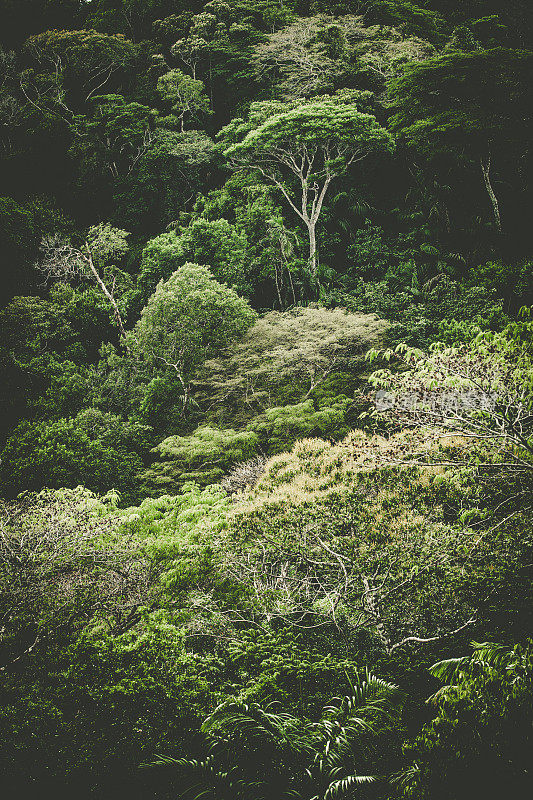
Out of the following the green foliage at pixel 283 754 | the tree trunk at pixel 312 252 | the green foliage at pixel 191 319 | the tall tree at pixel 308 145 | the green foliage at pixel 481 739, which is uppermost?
the tall tree at pixel 308 145

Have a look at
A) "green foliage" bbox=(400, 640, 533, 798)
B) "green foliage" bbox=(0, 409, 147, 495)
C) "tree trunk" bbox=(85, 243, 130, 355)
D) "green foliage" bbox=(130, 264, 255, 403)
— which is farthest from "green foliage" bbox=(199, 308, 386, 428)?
"green foliage" bbox=(400, 640, 533, 798)

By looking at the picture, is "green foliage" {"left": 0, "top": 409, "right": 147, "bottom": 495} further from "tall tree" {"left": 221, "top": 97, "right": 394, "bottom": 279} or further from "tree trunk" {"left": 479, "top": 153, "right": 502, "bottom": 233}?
"tree trunk" {"left": 479, "top": 153, "right": 502, "bottom": 233}

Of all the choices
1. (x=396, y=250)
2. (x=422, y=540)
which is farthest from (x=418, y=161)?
(x=422, y=540)

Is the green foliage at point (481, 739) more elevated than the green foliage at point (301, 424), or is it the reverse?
the green foliage at point (481, 739)

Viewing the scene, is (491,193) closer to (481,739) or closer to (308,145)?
(308,145)

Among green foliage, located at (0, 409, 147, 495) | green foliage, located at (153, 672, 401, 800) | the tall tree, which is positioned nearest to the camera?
green foliage, located at (153, 672, 401, 800)

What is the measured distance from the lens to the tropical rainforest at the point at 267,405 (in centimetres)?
348

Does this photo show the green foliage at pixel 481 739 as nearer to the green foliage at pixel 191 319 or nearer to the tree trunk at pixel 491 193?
the green foliage at pixel 191 319

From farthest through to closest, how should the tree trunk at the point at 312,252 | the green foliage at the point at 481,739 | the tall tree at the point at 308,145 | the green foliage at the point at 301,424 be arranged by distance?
1. the tree trunk at the point at 312,252
2. the tall tree at the point at 308,145
3. the green foliage at the point at 301,424
4. the green foliage at the point at 481,739

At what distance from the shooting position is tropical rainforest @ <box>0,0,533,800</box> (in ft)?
11.4

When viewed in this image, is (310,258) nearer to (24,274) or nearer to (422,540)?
(24,274)

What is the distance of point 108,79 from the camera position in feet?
86.1

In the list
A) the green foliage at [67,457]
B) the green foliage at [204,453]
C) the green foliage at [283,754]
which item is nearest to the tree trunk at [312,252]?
the green foliage at [204,453]

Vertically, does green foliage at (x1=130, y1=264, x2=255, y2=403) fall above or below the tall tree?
below
